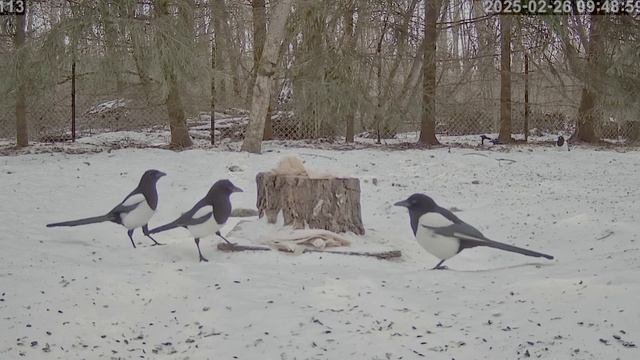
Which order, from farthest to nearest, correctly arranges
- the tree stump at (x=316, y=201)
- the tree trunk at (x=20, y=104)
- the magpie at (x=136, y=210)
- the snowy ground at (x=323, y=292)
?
the tree trunk at (x=20, y=104)
the tree stump at (x=316, y=201)
the magpie at (x=136, y=210)
the snowy ground at (x=323, y=292)

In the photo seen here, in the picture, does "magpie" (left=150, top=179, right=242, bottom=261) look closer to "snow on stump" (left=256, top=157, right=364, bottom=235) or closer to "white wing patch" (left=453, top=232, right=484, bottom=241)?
"snow on stump" (left=256, top=157, right=364, bottom=235)

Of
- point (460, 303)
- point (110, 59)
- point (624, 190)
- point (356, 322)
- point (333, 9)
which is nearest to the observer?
point (356, 322)

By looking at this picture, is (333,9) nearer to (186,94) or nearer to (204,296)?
(186,94)

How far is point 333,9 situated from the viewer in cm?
1253

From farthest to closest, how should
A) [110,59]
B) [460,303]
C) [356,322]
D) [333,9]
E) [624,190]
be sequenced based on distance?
[333,9]
[110,59]
[624,190]
[460,303]
[356,322]

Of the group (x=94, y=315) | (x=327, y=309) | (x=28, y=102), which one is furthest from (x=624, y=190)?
(x=28, y=102)

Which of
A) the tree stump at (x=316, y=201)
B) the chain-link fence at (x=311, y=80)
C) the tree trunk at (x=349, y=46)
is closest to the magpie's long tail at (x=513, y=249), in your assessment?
the tree stump at (x=316, y=201)

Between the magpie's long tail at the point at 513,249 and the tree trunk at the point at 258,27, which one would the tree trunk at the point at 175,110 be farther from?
Result: the magpie's long tail at the point at 513,249

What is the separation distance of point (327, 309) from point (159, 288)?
0.96 m

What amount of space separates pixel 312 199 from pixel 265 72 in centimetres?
586

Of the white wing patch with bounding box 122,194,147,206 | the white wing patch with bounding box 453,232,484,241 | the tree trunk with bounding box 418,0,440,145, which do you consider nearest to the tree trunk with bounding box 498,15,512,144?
the tree trunk with bounding box 418,0,440,145

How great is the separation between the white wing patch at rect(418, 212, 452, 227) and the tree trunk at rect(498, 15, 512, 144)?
9614mm

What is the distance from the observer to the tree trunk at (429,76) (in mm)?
12727

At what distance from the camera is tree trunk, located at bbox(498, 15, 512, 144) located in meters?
13.0
